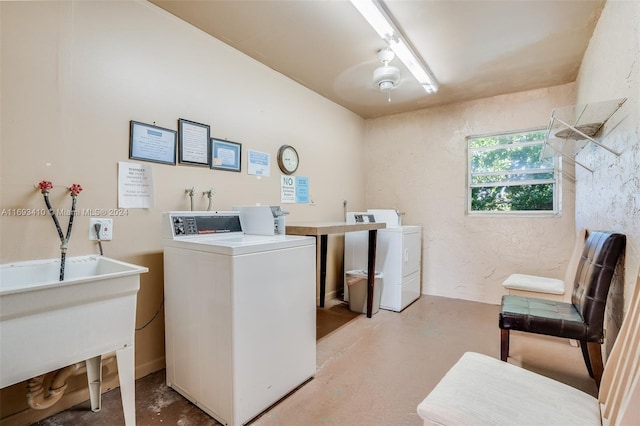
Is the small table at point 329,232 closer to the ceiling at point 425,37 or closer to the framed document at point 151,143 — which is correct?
the framed document at point 151,143

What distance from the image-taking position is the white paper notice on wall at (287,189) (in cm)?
306

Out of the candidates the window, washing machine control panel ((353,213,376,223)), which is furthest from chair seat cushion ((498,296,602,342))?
the window

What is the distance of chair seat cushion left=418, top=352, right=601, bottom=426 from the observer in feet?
3.08

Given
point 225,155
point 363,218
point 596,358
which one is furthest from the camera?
point 363,218

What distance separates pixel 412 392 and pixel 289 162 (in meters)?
2.28

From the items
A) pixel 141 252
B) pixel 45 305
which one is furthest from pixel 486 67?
pixel 45 305

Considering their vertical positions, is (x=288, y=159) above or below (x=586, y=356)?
above

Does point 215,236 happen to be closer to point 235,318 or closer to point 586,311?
point 235,318

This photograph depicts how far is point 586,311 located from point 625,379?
101 cm

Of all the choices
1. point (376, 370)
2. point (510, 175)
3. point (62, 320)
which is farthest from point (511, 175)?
point (62, 320)

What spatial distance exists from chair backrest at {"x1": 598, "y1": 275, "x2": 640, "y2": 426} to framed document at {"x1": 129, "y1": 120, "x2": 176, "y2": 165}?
→ 8.00 feet

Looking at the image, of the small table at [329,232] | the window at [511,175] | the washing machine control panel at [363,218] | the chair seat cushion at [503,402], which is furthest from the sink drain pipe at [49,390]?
the window at [511,175]

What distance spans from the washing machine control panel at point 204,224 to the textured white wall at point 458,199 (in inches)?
106

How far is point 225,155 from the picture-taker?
247cm
